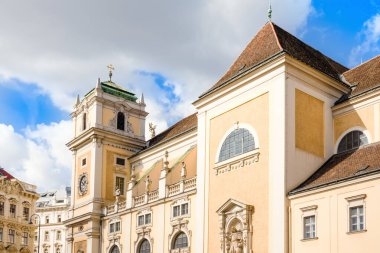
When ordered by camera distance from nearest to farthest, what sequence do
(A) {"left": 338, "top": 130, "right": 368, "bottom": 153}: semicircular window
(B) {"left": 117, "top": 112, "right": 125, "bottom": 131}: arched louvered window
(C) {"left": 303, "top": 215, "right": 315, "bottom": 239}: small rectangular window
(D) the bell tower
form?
1. (C) {"left": 303, "top": 215, "right": 315, "bottom": 239}: small rectangular window
2. (A) {"left": 338, "top": 130, "right": 368, "bottom": 153}: semicircular window
3. (D) the bell tower
4. (B) {"left": 117, "top": 112, "right": 125, "bottom": 131}: arched louvered window

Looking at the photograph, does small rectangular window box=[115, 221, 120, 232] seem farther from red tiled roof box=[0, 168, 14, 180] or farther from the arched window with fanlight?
red tiled roof box=[0, 168, 14, 180]

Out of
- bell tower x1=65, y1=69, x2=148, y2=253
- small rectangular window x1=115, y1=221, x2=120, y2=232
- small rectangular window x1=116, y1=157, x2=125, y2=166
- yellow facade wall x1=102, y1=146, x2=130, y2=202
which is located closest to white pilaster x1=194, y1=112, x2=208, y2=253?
small rectangular window x1=115, y1=221, x2=120, y2=232

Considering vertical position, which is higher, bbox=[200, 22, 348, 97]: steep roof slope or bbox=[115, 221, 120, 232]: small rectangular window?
bbox=[200, 22, 348, 97]: steep roof slope

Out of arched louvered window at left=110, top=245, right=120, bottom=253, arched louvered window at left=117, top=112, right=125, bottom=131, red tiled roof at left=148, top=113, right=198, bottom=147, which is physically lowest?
arched louvered window at left=110, top=245, right=120, bottom=253

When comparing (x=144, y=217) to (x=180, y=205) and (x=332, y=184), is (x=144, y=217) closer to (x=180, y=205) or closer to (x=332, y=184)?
(x=180, y=205)

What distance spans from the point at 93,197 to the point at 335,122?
2154 centimetres

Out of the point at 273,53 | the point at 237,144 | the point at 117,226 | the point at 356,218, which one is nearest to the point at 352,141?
the point at 237,144

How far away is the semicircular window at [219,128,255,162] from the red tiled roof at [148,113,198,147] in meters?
8.55

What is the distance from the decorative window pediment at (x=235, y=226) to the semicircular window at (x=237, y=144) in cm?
265

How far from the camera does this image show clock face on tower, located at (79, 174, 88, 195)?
47.7 m

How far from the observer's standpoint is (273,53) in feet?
103

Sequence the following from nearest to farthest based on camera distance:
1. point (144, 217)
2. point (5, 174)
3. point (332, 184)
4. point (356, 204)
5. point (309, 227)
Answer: point (356, 204) < point (332, 184) < point (309, 227) < point (144, 217) < point (5, 174)

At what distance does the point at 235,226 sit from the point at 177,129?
15.2 m

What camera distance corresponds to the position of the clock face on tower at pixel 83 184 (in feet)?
157
